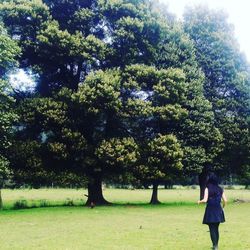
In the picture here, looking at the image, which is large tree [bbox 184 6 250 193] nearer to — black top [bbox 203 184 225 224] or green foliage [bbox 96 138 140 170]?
green foliage [bbox 96 138 140 170]

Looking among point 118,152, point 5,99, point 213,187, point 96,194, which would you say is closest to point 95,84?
point 118,152

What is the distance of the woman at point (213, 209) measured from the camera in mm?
17500

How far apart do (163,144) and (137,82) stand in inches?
235

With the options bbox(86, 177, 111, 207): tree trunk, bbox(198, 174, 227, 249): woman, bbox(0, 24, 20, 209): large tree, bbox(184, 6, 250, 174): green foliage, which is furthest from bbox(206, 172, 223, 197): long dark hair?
bbox(184, 6, 250, 174): green foliage

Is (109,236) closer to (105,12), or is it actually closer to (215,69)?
(105,12)

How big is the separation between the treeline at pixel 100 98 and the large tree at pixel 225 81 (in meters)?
2.88

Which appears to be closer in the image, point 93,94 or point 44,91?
point 93,94

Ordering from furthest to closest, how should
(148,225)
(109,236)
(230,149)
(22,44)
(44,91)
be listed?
(230,149) → (44,91) → (22,44) → (148,225) → (109,236)

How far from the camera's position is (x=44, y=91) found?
1817 inches

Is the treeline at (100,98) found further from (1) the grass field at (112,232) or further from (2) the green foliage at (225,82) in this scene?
(1) the grass field at (112,232)

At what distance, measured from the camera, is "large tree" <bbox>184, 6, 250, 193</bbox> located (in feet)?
177

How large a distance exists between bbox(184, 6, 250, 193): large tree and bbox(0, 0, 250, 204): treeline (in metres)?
2.88

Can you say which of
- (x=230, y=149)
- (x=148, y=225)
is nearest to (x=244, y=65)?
(x=230, y=149)

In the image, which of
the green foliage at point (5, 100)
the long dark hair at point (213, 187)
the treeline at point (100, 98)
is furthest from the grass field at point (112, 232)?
the treeline at point (100, 98)
